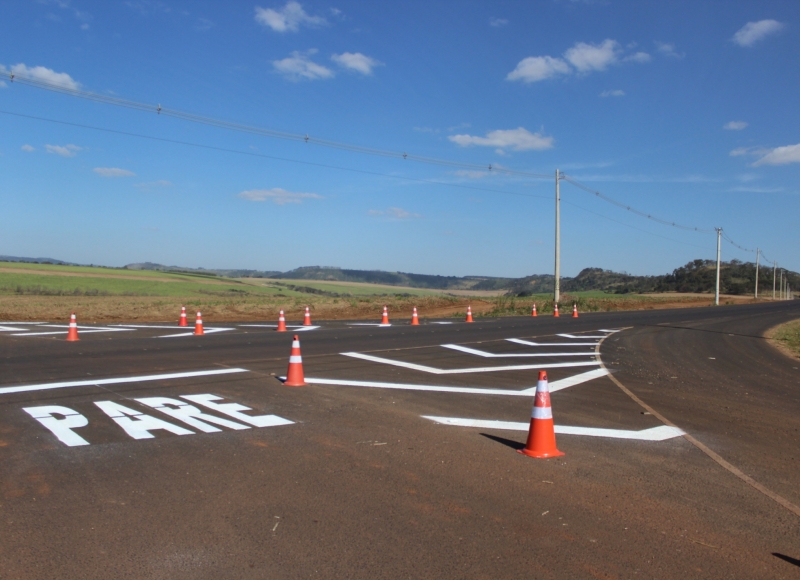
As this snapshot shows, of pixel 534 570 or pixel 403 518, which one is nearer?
pixel 534 570

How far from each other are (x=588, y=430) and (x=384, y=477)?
3136 millimetres

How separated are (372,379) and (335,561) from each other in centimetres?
733

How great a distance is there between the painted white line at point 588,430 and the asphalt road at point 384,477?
0.05 meters

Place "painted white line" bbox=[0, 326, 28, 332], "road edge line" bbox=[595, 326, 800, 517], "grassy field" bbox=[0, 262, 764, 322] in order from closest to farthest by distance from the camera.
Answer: "road edge line" bbox=[595, 326, 800, 517]
"painted white line" bbox=[0, 326, 28, 332]
"grassy field" bbox=[0, 262, 764, 322]

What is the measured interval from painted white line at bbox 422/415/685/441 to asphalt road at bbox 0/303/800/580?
5 cm

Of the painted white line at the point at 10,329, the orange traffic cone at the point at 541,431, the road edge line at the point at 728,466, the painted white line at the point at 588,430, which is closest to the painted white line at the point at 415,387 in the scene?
the road edge line at the point at 728,466

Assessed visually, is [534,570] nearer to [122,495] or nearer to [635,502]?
[635,502]

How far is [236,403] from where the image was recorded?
9070 millimetres

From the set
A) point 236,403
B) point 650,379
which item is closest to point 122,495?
point 236,403

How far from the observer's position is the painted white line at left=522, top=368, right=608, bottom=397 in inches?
424

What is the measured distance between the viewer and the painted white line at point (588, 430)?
7.60 m

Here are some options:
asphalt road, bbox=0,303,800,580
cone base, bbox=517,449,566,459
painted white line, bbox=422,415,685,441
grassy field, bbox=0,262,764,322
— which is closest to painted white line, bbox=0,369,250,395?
asphalt road, bbox=0,303,800,580

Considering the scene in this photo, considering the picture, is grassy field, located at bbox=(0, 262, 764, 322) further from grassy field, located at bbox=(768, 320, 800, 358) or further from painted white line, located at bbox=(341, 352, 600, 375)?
painted white line, located at bbox=(341, 352, 600, 375)

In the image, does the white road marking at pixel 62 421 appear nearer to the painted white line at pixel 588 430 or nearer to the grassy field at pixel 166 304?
the painted white line at pixel 588 430
